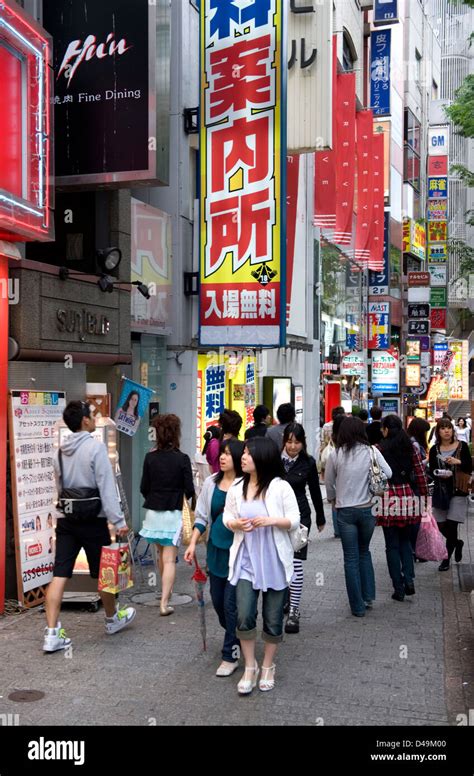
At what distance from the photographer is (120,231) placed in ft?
35.1

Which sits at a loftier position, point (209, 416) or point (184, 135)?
point (184, 135)

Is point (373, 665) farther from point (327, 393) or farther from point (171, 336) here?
point (327, 393)

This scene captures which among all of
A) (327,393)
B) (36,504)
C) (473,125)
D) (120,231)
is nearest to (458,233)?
(327,393)

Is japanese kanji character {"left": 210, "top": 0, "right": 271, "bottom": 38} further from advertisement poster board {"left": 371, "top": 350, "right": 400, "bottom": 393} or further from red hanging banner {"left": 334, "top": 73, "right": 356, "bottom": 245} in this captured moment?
advertisement poster board {"left": 371, "top": 350, "right": 400, "bottom": 393}

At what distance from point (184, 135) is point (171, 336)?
10.5 feet

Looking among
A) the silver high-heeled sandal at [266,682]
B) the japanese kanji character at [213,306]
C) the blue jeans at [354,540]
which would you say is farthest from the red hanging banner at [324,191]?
the silver high-heeled sandal at [266,682]

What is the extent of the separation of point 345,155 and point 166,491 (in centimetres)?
1561

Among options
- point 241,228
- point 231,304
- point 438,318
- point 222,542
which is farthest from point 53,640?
point 438,318

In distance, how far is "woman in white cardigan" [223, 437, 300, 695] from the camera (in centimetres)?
560

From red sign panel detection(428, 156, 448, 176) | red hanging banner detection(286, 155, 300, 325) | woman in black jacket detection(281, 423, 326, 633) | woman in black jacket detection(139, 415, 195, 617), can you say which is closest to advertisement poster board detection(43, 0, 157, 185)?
woman in black jacket detection(139, 415, 195, 617)

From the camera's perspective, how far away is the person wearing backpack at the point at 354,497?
7.79 metres

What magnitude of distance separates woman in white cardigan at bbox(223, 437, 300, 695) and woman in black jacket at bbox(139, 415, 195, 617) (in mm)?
2151

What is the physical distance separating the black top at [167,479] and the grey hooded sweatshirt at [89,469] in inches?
43.8
